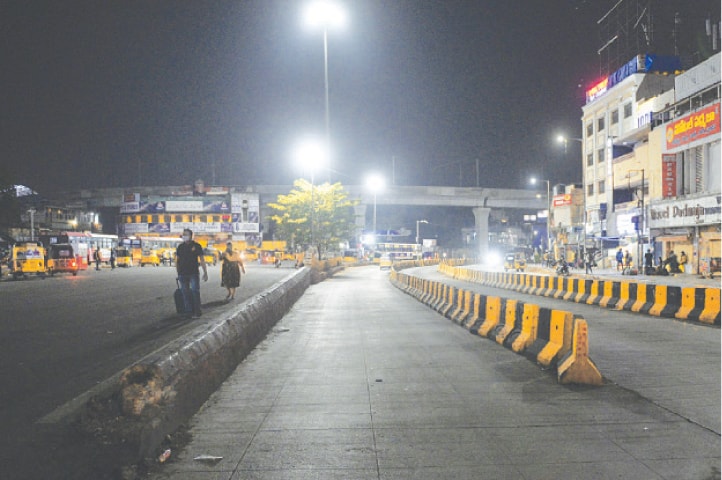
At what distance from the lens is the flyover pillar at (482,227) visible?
86312mm

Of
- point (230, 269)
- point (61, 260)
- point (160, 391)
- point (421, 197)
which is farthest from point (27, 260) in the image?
point (421, 197)

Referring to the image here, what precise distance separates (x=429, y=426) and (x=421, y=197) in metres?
77.8

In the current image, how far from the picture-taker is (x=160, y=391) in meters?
4.70

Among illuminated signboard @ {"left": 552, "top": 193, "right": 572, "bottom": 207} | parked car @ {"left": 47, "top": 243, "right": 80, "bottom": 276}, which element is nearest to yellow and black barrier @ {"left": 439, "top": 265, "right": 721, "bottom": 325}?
parked car @ {"left": 47, "top": 243, "right": 80, "bottom": 276}

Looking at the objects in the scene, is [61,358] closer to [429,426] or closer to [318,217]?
[429,426]

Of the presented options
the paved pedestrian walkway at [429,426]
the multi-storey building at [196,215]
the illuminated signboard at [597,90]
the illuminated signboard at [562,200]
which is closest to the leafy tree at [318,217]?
the illuminated signboard at [562,200]

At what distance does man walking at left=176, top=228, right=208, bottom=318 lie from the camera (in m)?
12.2

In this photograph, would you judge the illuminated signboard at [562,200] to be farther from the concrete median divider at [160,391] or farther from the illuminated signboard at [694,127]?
the concrete median divider at [160,391]

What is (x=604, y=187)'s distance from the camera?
2180 inches

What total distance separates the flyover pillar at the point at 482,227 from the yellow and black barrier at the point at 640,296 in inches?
2516

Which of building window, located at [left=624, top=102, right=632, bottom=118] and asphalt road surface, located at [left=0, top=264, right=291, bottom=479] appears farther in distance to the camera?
building window, located at [left=624, top=102, right=632, bottom=118]

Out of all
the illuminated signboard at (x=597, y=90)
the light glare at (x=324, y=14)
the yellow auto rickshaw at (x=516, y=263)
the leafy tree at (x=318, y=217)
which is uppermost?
the illuminated signboard at (x=597, y=90)

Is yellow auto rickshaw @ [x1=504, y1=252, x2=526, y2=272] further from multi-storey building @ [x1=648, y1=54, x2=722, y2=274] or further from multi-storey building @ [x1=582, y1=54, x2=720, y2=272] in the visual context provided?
multi-storey building @ [x1=648, y1=54, x2=722, y2=274]

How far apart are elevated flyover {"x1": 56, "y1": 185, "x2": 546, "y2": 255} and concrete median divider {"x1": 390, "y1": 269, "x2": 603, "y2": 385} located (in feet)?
Answer: 224
